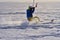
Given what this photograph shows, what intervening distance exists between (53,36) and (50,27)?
1714 mm

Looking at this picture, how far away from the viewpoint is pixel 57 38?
8.34m

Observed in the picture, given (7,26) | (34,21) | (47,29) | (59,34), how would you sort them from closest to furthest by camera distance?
(59,34) < (47,29) < (7,26) < (34,21)

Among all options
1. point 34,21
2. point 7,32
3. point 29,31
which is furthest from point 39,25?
point 7,32

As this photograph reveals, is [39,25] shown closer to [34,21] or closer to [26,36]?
[34,21]

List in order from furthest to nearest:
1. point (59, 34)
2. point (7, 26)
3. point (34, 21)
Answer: point (34, 21), point (7, 26), point (59, 34)

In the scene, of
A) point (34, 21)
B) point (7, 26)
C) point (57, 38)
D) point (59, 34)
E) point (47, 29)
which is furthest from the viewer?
point (34, 21)

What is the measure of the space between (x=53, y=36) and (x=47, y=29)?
124 centimetres

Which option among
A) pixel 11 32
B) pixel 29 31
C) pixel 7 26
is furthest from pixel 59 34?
pixel 7 26

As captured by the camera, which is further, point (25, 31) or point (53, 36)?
point (25, 31)

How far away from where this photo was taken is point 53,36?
28.3ft

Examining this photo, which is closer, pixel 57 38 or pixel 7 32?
pixel 57 38

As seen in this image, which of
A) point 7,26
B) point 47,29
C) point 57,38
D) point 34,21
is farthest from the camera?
point 34,21

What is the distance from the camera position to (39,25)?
10742 millimetres

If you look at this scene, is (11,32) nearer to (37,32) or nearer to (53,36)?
(37,32)
